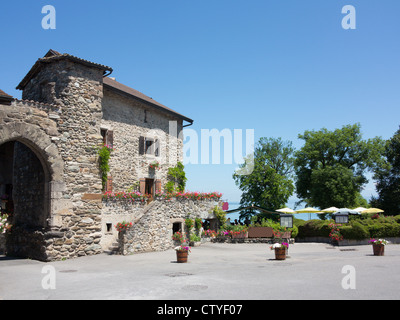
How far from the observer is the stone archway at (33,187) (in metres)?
14.8

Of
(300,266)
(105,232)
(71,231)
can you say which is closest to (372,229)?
(300,266)

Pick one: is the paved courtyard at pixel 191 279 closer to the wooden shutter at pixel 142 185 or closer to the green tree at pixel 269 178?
the wooden shutter at pixel 142 185

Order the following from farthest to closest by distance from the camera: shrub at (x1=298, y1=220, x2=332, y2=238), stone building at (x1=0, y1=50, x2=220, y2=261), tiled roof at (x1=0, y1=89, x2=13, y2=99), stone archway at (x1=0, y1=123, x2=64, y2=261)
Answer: shrub at (x1=298, y1=220, x2=332, y2=238)
stone building at (x1=0, y1=50, x2=220, y2=261)
stone archway at (x1=0, y1=123, x2=64, y2=261)
tiled roof at (x1=0, y1=89, x2=13, y2=99)

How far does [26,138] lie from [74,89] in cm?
300

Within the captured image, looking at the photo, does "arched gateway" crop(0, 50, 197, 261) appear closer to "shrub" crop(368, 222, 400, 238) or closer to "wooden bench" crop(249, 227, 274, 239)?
"wooden bench" crop(249, 227, 274, 239)

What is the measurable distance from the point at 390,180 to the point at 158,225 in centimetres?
2867

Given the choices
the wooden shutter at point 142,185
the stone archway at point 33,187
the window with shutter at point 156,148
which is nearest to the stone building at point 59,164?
the stone archway at point 33,187

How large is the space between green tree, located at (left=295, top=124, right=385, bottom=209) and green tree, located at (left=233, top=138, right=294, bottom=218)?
2.47 meters

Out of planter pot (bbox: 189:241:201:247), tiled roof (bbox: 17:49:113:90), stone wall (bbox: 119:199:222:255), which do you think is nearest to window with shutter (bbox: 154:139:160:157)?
stone wall (bbox: 119:199:222:255)

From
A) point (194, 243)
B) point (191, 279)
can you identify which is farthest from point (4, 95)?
point (194, 243)

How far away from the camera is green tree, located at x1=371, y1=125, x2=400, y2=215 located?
36.0 metres

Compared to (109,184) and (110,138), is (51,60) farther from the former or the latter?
(109,184)

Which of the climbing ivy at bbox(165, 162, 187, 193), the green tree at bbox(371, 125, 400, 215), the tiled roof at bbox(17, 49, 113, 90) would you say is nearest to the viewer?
the tiled roof at bbox(17, 49, 113, 90)

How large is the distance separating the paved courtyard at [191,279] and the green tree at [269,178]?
90.6 ft
